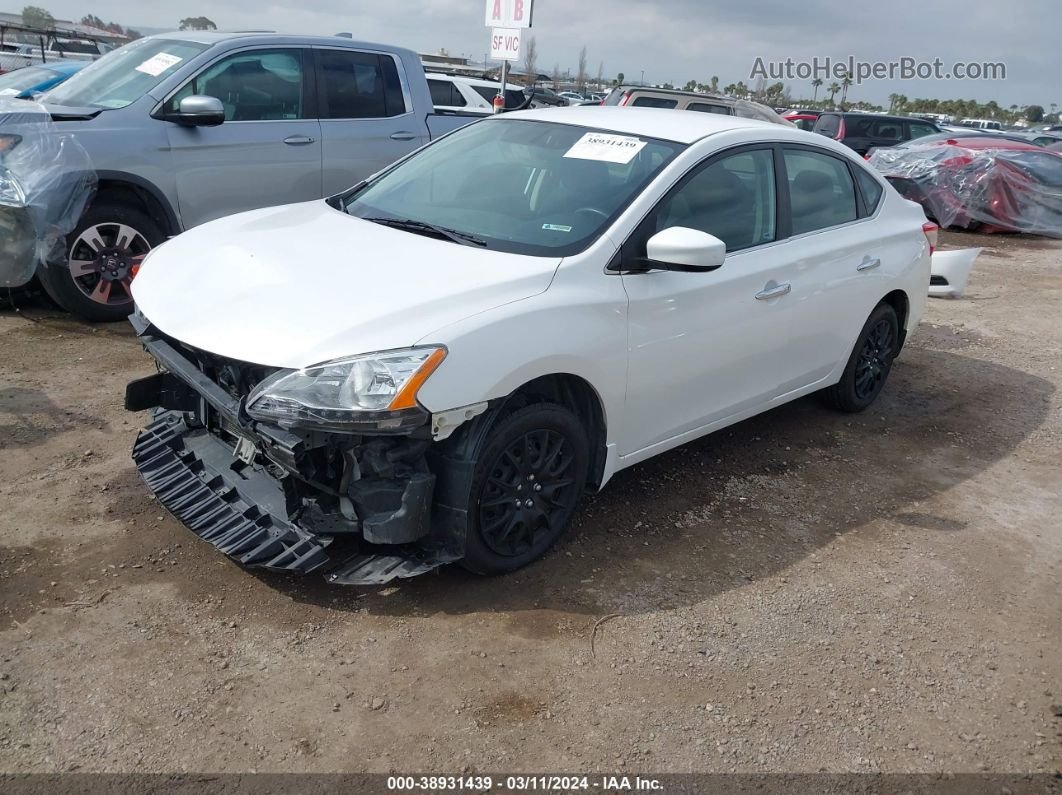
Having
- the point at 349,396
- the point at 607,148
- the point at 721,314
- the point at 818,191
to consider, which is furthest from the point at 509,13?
the point at 349,396

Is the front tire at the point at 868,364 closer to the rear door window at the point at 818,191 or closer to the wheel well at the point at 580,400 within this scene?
the rear door window at the point at 818,191

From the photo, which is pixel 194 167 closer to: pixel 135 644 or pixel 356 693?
pixel 135 644

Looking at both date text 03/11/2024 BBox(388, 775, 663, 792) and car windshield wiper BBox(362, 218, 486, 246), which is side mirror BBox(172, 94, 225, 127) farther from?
date text 03/11/2024 BBox(388, 775, 663, 792)

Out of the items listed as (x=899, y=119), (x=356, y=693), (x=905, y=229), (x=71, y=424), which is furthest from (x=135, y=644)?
(x=899, y=119)

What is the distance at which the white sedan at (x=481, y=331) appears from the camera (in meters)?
3.04

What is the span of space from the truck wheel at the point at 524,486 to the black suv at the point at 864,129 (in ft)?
54.0

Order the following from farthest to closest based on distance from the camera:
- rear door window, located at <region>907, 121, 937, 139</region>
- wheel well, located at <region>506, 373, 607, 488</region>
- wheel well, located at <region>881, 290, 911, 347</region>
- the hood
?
1. rear door window, located at <region>907, 121, 937, 139</region>
2. wheel well, located at <region>881, 290, 911, 347</region>
3. wheel well, located at <region>506, 373, 607, 488</region>
4. the hood

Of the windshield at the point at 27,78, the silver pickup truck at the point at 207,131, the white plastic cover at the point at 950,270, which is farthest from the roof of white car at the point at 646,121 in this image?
the windshield at the point at 27,78

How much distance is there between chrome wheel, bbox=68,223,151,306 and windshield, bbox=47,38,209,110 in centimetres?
90

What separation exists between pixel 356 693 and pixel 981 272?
10.7 m

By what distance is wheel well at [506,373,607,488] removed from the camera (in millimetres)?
3449

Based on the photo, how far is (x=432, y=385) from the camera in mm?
2977

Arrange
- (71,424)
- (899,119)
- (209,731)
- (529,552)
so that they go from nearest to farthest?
(209,731), (529,552), (71,424), (899,119)

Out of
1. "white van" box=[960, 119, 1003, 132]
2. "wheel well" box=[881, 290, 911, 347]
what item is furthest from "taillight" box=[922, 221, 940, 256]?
"white van" box=[960, 119, 1003, 132]
